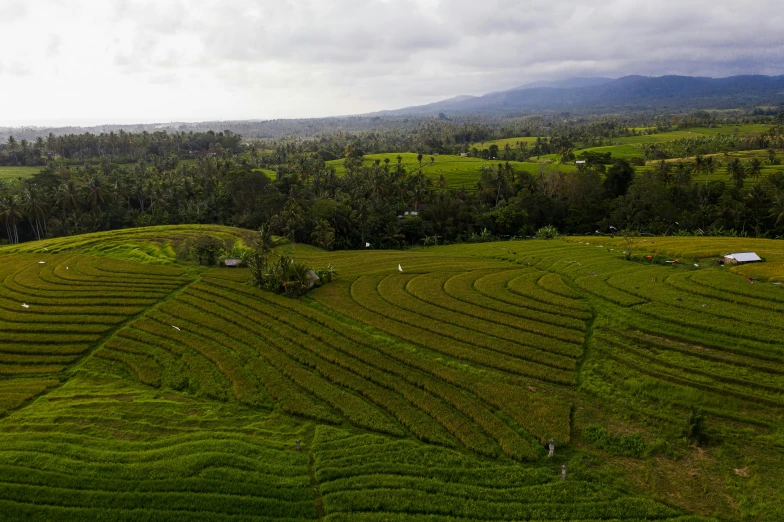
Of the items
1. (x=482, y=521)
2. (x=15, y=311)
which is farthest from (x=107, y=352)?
(x=482, y=521)

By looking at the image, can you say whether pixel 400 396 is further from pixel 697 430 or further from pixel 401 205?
pixel 401 205

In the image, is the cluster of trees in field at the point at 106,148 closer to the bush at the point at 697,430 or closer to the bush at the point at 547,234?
the bush at the point at 547,234

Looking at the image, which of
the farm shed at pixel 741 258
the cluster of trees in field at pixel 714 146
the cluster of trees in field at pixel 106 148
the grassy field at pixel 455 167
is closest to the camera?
the farm shed at pixel 741 258

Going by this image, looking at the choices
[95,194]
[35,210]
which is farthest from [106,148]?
[35,210]

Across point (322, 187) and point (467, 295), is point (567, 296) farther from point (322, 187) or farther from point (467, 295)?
point (322, 187)

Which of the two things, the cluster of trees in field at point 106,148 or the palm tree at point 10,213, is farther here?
the cluster of trees in field at point 106,148

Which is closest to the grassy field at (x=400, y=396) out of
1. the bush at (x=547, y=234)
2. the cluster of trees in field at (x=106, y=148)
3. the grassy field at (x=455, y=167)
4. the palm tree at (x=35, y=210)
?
the bush at (x=547, y=234)
